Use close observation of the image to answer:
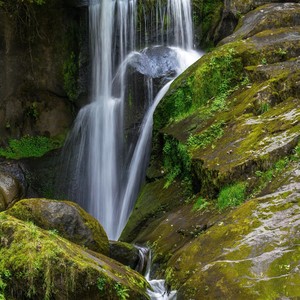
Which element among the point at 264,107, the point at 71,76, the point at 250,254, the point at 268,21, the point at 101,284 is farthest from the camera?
the point at 71,76

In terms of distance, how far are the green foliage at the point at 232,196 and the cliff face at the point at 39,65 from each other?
964cm

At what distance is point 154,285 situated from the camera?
21.0ft

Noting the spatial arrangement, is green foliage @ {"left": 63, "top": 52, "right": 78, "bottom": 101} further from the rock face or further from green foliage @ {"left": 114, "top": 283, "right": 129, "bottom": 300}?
green foliage @ {"left": 114, "top": 283, "right": 129, "bottom": 300}

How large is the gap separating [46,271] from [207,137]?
14.7 ft

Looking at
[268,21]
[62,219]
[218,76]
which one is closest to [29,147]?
[218,76]

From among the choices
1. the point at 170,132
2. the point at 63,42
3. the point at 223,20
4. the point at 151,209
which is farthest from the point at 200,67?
the point at 63,42

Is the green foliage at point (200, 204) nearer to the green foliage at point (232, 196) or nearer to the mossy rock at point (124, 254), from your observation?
the green foliage at point (232, 196)

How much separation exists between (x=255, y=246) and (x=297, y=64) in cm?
484

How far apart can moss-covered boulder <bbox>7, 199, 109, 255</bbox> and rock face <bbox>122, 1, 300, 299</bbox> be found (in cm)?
103

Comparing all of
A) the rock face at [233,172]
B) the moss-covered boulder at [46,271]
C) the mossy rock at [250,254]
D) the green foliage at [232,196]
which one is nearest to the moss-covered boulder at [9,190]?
the rock face at [233,172]

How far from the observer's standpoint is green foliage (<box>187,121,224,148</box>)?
853 centimetres

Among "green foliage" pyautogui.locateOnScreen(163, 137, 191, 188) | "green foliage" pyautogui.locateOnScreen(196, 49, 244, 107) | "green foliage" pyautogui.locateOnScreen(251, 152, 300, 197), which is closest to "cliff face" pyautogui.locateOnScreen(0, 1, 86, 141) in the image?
"green foliage" pyautogui.locateOnScreen(196, 49, 244, 107)

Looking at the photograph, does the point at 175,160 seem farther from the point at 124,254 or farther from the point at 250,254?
the point at 250,254

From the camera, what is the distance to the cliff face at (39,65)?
15.4 metres
